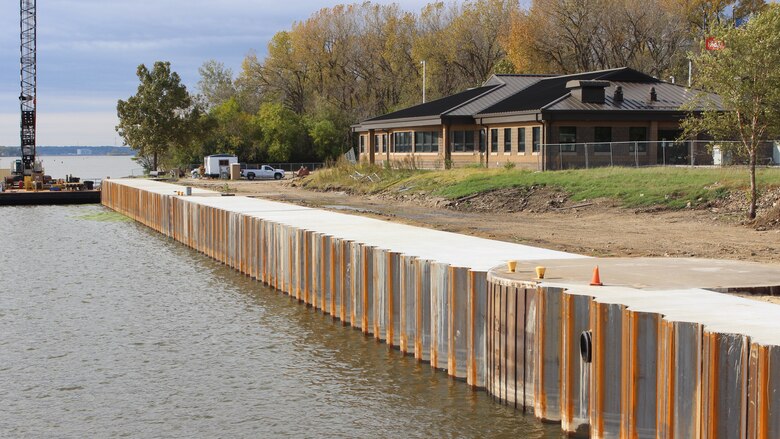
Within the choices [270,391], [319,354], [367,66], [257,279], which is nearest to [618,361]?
[270,391]

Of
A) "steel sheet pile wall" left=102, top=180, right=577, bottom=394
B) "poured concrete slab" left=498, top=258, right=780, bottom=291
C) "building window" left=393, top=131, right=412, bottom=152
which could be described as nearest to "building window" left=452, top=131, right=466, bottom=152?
"building window" left=393, top=131, right=412, bottom=152

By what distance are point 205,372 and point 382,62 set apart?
11191 centimetres

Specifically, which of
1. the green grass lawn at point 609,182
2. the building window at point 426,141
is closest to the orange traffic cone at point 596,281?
the green grass lawn at point 609,182

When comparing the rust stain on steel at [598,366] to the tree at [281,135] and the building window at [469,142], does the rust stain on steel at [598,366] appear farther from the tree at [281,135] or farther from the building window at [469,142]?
the tree at [281,135]

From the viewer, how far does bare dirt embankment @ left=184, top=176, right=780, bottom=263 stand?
26.3 m

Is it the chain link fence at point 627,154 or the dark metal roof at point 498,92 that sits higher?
the dark metal roof at point 498,92

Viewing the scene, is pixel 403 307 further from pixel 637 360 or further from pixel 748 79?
pixel 748 79

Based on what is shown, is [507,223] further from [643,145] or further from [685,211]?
[643,145]

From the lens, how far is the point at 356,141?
358 feet

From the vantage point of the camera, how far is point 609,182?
41531 mm

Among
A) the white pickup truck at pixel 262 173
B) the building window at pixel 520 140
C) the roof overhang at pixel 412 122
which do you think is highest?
the roof overhang at pixel 412 122

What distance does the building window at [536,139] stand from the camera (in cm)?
5497

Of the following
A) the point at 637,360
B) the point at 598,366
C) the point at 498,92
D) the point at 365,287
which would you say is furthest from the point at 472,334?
the point at 498,92

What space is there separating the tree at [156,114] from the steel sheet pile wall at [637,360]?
8572cm
